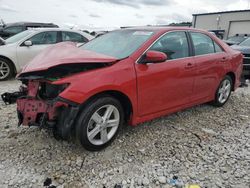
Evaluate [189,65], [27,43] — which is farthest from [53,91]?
[27,43]

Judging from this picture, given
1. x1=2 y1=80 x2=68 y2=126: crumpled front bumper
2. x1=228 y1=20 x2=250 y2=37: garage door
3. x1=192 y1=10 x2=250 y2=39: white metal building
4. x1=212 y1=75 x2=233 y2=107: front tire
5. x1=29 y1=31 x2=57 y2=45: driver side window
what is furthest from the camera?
x1=192 y1=10 x2=250 y2=39: white metal building

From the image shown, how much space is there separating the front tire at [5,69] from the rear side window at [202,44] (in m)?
5.02

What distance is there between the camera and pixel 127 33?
12.8 feet

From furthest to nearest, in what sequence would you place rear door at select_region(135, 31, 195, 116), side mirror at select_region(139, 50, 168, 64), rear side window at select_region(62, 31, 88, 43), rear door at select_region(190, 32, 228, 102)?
rear side window at select_region(62, 31, 88, 43), rear door at select_region(190, 32, 228, 102), rear door at select_region(135, 31, 195, 116), side mirror at select_region(139, 50, 168, 64)

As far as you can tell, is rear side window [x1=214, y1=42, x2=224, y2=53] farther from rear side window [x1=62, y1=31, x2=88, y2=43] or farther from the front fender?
rear side window [x1=62, y1=31, x2=88, y2=43]

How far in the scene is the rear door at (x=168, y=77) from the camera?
333 centimetres

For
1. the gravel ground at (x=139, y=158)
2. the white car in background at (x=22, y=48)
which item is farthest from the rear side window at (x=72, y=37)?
the gravel ground at (x=139, y=158)

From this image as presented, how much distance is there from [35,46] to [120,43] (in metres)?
4.19

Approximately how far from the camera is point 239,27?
32344 millimetres

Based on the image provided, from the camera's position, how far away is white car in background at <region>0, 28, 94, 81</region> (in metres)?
6.62

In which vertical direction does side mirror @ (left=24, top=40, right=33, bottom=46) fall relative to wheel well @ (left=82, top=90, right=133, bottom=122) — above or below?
above

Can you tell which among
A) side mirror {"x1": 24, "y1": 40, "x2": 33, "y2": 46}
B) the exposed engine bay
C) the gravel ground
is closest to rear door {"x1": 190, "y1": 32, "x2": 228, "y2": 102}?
the gravel ground

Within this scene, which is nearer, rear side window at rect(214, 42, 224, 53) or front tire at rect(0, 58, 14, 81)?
rear side window at rect(214, 42, 224, 53)

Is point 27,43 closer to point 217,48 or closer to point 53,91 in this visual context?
point 53,91
